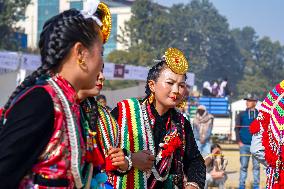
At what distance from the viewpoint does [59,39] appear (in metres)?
2.59

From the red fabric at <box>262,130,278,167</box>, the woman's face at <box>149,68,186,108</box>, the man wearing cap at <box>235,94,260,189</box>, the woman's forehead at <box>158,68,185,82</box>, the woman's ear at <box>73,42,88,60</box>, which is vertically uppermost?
the woman's ear at <box>73,42,88,60</box>

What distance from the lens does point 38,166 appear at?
248 centimetres

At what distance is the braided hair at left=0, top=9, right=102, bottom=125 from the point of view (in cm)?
258

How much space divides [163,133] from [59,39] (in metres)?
2.37

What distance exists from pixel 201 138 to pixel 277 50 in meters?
106

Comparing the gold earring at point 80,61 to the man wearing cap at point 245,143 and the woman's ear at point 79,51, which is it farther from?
the man wearing cap at point 245,143

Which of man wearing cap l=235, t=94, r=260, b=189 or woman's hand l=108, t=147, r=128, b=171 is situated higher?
woman's hand l=108, t=147, r=128, b=171

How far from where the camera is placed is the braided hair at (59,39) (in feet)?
8.47

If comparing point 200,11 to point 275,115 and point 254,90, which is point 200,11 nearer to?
point 254,90

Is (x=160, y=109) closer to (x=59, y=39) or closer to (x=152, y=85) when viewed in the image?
(x=152, y=85)

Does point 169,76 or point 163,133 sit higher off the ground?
point 169,76

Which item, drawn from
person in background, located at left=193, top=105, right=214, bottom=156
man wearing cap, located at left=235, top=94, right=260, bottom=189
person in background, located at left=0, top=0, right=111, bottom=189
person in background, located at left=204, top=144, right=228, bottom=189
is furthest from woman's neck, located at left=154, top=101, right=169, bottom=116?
person in background, located at left=193, top=105, right=214, bottom=156

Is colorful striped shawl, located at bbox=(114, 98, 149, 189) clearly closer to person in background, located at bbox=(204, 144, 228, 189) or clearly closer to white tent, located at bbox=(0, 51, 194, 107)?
person in background, located at bbox=(204, 144, 228, 189)

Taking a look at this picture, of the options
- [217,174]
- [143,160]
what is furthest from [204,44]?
[143,160]
